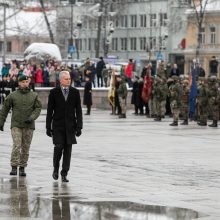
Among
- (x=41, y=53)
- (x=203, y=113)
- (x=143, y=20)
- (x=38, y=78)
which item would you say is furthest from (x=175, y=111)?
(x=143, y=20)

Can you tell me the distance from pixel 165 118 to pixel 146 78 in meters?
2.61

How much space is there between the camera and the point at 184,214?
15461mm

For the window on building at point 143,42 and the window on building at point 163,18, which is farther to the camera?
the window on building at point 143,42

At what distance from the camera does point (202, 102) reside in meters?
39.4

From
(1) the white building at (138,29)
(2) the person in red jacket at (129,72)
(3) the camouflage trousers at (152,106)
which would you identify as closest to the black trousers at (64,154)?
(3) the camouflage trousers at (152,106)

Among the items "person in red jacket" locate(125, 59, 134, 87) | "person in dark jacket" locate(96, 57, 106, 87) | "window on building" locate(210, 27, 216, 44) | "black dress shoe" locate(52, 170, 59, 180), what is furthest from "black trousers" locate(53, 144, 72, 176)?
"window on building" locate(210, 27, 216, 44)

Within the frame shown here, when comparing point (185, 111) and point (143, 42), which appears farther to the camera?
point (143, 42)

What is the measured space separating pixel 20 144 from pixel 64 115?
1.22 m

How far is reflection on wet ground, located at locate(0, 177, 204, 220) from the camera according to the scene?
49.4 ft

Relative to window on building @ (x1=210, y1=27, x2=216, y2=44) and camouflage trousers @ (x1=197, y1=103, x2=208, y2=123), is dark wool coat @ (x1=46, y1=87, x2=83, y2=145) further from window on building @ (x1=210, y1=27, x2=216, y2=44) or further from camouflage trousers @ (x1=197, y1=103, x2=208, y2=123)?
window on building @ (x1=210, y1=27, x2=216, y2=44)

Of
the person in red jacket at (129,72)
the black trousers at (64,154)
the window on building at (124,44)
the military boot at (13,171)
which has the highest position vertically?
the black trousers at (64,154)

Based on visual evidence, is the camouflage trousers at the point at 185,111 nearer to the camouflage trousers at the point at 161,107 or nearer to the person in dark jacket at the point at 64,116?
the camouflage trousers at the point at 161,107

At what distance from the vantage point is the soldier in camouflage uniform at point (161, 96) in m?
42.4

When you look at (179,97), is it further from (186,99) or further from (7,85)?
(7,85)
